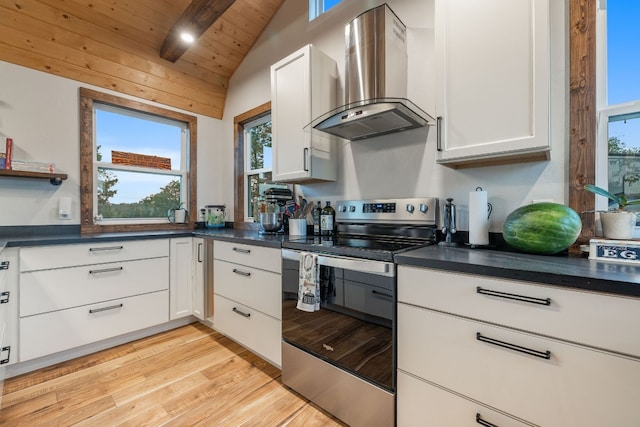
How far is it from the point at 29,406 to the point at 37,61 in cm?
255

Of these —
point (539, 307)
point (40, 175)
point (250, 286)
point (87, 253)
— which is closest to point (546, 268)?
point (539, 307)

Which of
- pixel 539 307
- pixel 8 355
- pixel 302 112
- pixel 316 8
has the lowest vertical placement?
pixel 8 355

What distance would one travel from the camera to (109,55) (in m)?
2.62

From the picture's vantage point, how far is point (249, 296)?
6.71 feet

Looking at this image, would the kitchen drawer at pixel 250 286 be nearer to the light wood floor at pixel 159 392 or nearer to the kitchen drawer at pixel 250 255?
the kitchen drawer at pixel 250 255

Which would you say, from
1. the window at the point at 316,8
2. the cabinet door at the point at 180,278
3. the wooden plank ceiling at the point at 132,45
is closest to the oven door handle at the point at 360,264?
the cabinet door at the point at 180,278

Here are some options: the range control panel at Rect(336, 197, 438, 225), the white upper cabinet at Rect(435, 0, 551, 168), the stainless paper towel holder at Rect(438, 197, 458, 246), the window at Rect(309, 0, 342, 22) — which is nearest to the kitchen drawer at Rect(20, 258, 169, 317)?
the range control panel at Rect(336, 197, 438, 225)

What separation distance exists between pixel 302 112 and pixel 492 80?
50.3 inches

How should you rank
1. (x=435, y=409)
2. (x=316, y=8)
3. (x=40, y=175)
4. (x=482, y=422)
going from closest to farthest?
1. (x=482, y=422)
2. (x=435, y=409)
3. (x=40, y=175)
4. (x=316, y=8)

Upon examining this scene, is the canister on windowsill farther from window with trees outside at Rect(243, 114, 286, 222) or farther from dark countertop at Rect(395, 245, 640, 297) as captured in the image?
dark countertop at Rect(395, 245, 640, 297)

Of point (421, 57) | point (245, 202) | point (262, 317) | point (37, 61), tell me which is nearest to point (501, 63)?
point (421, 57)

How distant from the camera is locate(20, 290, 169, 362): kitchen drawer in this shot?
1894 mm

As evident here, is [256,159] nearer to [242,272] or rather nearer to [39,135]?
[242,272]

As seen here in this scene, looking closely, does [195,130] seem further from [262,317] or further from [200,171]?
[262,317]
